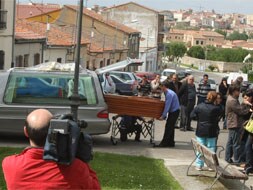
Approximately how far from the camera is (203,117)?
37.7 ft

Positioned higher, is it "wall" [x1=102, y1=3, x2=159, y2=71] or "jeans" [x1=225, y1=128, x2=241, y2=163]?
"wall" [x1=102, y1=3, x2=159, y2=71]

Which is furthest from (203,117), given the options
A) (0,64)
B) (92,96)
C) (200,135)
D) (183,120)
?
(0,64)

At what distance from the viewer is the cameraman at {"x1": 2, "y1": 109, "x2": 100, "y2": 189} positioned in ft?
14.4

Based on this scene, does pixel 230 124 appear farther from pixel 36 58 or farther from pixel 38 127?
pixel 36 58

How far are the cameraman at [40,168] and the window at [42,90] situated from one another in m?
8.72

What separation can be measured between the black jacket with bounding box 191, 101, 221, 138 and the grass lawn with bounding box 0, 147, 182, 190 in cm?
95

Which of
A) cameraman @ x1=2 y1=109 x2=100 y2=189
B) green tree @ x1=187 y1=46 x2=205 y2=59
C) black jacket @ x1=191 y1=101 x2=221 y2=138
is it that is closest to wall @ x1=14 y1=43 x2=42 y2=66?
black jacket @ x1=191 y1=101 x2=221 y2=138

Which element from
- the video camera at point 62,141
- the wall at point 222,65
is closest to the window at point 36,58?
the video camera at point 62,141

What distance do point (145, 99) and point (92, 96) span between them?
1.12m

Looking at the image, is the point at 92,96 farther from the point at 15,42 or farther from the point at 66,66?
the point at 15,42

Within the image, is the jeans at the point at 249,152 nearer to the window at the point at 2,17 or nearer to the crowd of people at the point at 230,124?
the crowd of people at the point at 230,124

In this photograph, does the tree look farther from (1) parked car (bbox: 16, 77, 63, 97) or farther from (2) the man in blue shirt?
(1) parked car (bbox: 16, 77, 63, 97)

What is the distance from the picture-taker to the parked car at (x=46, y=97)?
42.9 feet

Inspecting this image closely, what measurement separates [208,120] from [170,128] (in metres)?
2.63
